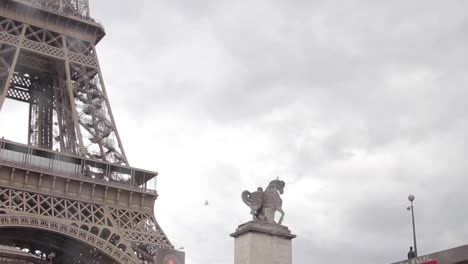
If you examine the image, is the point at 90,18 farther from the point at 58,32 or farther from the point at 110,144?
the point at 110,144

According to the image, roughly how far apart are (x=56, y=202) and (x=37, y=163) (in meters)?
3.00

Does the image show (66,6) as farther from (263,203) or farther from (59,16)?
(263,203)

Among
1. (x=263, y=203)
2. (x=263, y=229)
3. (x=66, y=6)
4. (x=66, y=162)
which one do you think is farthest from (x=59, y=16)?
(x=263, y=229)

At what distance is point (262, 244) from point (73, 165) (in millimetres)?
24425

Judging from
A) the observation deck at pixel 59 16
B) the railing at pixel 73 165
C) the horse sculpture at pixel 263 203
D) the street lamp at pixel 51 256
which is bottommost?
the horse sculpture at pixel 263 203

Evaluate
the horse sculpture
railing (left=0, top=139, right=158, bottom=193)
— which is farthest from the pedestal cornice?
railing (left=0, top=139, right=158, bottom=193)

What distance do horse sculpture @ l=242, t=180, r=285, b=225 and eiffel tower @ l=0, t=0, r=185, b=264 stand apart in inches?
729

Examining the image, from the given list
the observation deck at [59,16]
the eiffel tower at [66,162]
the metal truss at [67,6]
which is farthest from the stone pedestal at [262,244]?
the metal truss at [67,6]

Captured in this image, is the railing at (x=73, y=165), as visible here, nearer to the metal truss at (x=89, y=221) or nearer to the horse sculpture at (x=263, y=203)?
the metal truss at (x=89, y=221)

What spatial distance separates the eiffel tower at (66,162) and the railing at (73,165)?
0.21ft

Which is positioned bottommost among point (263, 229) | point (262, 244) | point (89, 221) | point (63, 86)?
point (262, 244)

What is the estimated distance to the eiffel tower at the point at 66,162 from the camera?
42.3m

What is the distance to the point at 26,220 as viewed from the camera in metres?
40.7

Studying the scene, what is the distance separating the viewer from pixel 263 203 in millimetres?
25047
